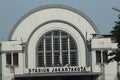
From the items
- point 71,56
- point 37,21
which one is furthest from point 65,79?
point 37,21

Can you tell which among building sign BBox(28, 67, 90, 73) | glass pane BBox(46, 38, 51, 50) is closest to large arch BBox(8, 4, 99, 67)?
glass pane BBox(46, 38, 51, 50)

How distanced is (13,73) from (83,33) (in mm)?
9539

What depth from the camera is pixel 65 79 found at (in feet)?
245

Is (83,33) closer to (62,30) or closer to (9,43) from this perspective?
(62,30)

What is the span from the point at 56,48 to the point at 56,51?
13.9 inches

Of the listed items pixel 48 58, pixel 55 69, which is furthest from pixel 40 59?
pixel 55 69

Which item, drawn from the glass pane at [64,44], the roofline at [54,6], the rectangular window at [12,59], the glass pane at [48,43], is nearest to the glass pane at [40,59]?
the glass pane at [48,43]

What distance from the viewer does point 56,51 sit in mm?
74625

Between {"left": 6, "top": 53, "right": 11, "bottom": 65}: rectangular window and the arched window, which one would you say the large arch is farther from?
{"left": 6, "top": 53, "right": 11, "bottom": 65}: rectangular window

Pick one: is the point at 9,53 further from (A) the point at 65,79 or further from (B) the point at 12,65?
(A) the point at 65,79

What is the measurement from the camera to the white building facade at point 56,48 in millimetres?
73250

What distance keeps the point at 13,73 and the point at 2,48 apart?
3.22m

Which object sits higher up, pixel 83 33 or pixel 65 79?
pixel 83 33

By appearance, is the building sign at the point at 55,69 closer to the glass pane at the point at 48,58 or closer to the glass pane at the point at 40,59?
the glass pane at the point at 48,58
